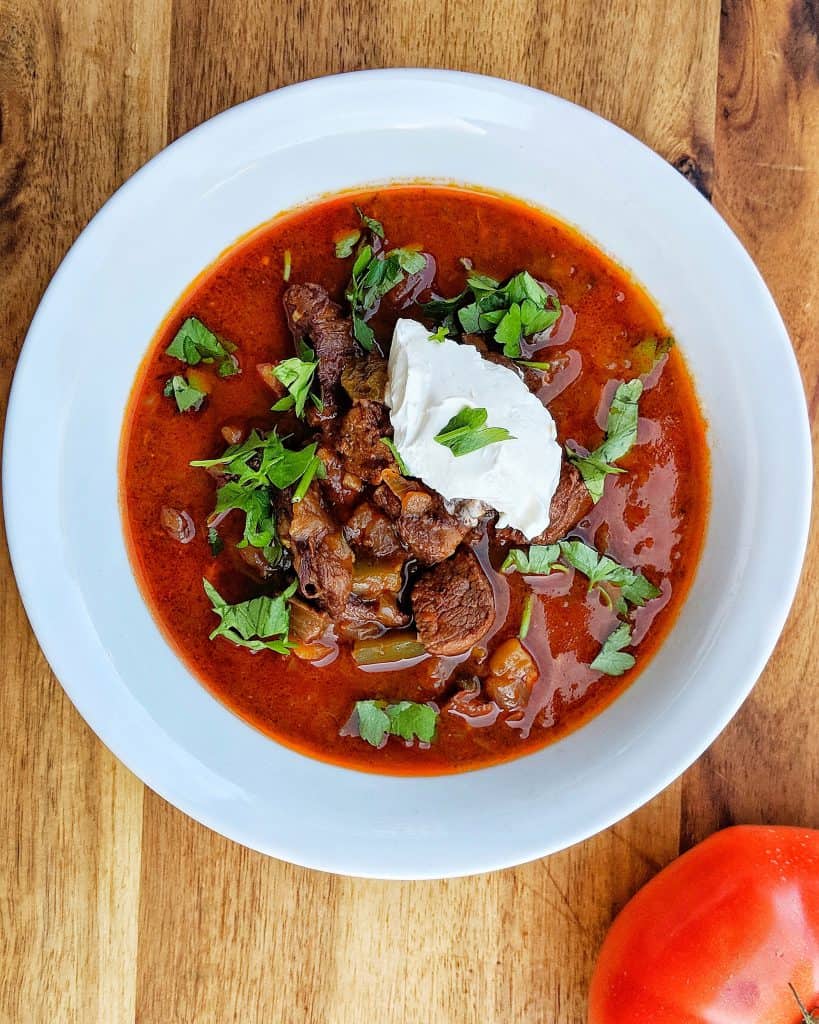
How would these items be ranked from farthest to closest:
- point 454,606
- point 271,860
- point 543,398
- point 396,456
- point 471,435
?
point 271,860
point 543,398
point 454,606
point 396,456
point 471,435

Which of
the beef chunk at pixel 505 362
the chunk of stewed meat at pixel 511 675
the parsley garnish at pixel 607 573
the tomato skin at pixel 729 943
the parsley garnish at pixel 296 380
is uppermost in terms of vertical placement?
the beef chunk at pixel 505 362

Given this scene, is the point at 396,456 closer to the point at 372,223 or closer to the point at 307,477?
the point at 307,477

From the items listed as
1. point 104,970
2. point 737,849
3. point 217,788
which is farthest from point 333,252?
point 104,970

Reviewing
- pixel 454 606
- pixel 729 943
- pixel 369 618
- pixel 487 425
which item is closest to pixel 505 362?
pixel 487 425

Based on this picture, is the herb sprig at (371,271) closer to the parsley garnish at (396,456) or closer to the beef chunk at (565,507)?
the parsley garnish at (396,456)

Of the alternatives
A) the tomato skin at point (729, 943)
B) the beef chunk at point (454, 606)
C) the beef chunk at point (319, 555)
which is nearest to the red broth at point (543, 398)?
the beef chunk at point (454, 606)

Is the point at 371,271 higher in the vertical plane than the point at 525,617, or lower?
higher
